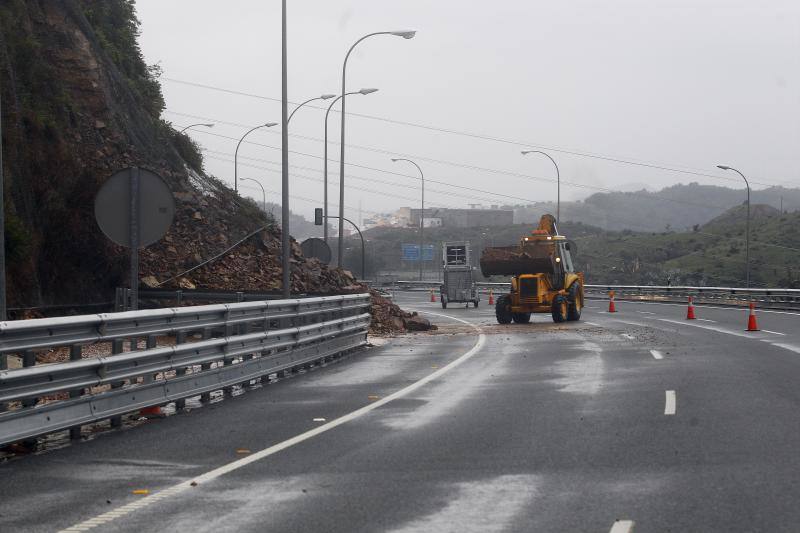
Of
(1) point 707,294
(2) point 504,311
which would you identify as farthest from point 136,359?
(1) point 707,294

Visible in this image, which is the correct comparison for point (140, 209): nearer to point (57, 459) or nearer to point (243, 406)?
point (243, 406)

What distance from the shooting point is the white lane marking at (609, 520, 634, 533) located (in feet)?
22.1

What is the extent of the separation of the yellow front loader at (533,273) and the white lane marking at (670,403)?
21.1 metres

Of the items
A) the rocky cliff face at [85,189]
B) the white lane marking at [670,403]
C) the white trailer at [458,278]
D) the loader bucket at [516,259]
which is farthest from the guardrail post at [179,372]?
the white trailer at [458,278]

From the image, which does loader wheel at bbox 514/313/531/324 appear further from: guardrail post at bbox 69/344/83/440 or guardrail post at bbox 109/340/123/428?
guardrail post at bbox 69/344/83/440

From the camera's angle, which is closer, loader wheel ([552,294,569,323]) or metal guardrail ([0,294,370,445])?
metal guardrail ([0,294,370,445])

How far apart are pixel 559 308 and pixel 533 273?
4.87ft

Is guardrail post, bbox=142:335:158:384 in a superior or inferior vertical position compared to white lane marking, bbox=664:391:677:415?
superior

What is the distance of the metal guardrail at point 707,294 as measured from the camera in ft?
164

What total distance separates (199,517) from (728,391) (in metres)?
9.33

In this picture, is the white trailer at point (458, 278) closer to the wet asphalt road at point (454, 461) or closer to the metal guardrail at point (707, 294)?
the metal guardrail at point (707, 294)

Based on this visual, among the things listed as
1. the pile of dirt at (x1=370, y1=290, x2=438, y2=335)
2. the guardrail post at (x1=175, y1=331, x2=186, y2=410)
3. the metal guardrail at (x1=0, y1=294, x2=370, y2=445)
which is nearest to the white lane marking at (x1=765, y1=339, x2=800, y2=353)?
the metal guardrail at (x1=0, y1=294, x2=370, y2=445)

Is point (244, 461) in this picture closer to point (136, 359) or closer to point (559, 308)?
point (136, 359)

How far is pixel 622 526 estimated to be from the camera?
6.84 meters
